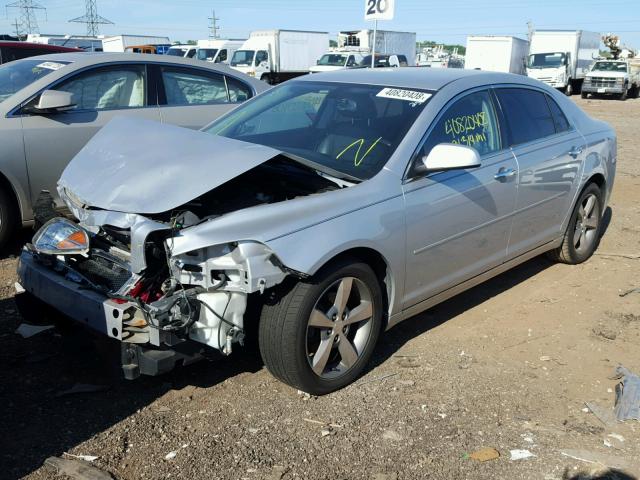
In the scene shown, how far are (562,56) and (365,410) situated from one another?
32986mm

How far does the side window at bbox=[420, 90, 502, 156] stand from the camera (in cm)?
407

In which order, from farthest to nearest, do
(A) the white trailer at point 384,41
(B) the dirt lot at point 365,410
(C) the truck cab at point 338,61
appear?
(A) the white trailer at point 384,41
(C) the truck cab at point 338,61
(B) the dirt lot at point 365,410

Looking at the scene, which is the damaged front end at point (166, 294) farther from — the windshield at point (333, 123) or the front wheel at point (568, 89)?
the front wheel at point (568, 89)

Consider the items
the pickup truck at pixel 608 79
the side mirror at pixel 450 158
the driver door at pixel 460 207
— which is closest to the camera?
the side mirror at pixel 450 158

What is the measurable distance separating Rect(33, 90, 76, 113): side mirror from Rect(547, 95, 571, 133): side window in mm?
4022

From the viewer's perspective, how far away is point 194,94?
6.73m

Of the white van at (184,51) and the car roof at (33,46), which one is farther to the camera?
the white van at (184,51)

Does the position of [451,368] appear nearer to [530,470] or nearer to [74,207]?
[530,470]

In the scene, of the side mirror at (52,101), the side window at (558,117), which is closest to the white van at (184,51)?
the side mirror at (52,101)

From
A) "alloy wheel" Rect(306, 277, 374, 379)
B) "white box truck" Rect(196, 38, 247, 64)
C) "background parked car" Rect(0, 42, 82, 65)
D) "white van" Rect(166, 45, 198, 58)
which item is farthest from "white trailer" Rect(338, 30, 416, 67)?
"alloy wheel" Rect(306, 277, 374, 379)

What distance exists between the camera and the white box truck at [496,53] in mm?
32594

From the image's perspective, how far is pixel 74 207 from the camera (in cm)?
371

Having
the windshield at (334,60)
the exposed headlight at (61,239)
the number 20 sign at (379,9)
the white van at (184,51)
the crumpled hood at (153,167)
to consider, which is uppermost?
the number 20 sign at (379,9)

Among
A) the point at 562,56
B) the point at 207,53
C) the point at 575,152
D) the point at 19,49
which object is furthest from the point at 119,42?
the point at 575,152
